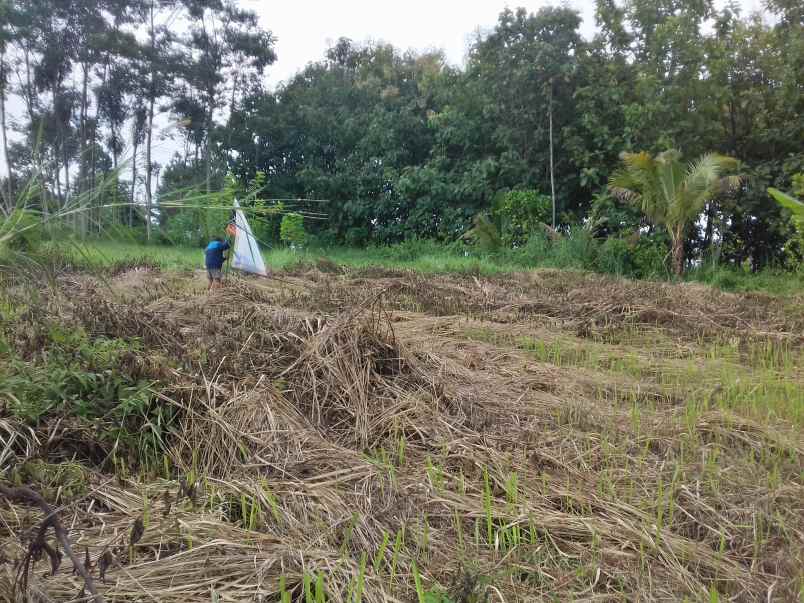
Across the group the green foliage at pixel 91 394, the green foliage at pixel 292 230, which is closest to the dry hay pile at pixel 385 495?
the green foliage at pixel 91 394

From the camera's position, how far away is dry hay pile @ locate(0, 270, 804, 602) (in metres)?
1.66

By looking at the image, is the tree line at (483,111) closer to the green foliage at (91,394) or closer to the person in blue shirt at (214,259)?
the person in blue shirt at (214,259)

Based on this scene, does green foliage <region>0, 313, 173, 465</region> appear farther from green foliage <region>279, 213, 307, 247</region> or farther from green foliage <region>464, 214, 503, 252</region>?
green foliage <region>279, 213, 307, 247</region>

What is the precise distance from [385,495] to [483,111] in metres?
17.3

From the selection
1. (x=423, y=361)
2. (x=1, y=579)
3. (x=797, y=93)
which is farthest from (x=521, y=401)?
(x=797, y=93)

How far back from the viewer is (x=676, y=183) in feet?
38.9

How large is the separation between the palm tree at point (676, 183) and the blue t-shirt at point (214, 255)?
827 cm

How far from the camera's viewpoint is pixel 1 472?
1.96 m

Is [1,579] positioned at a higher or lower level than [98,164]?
lower

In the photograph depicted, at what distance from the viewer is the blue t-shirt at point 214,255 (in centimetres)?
671

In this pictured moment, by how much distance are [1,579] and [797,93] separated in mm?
16432

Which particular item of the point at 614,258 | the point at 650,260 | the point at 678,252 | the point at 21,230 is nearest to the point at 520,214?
the point at 614,258

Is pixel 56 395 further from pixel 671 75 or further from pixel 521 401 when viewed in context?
pixel 671 75

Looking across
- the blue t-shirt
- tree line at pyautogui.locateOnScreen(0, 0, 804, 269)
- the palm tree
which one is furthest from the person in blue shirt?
the palm tree
